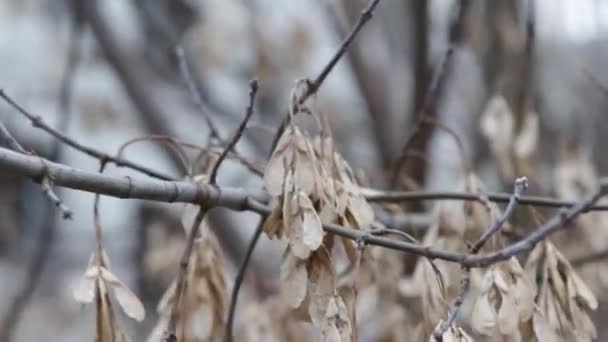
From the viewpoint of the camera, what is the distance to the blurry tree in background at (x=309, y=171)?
2.85ft

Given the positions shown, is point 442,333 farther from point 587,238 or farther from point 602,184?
point 587,238

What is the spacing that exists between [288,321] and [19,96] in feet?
6.69

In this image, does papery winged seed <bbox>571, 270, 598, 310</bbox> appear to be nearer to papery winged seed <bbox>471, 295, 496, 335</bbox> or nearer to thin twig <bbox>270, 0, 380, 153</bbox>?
papery winged seed <bbox>471, 295, 496, 335</bbox>

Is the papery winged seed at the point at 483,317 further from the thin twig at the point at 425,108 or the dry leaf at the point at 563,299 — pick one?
the thin twig at the point at 425,108

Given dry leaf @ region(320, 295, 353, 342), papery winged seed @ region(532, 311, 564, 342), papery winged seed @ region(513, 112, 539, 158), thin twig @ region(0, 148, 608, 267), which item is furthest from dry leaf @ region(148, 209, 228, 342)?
papery winged seed @ region(513, 112, 539, 158)

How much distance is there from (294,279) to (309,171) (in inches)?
3.7

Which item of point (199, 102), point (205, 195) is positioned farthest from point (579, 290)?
point (199, 102)

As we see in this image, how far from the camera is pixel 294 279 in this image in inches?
33.7

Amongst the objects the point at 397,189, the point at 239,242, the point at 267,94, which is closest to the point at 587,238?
the point at 397,189

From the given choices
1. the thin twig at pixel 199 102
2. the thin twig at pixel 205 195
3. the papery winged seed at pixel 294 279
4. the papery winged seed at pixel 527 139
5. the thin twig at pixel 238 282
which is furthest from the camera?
the papery winged seed at pixel 527 139

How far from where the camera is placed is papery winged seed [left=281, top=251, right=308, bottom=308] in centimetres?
85

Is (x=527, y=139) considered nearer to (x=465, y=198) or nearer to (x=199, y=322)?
(x=465, y=198)

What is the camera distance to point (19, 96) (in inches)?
125

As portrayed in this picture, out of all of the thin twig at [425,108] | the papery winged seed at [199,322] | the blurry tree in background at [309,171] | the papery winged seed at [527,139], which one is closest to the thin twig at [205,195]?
the blurry tree in background at [309,171]
